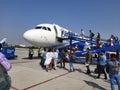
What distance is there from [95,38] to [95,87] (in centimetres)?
1179

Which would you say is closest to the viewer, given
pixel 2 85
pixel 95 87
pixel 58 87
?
pixel 2 85

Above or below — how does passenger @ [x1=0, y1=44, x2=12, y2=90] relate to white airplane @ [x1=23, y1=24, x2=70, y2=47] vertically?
below

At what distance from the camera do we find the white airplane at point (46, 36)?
1738 centimetres

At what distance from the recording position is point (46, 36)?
18.5 meters

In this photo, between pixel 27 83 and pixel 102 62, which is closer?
pixel 27 83

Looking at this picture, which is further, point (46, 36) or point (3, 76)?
point (46, 36)

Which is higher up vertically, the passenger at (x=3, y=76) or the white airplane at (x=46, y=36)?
the white airplane at (x=46, y=36)

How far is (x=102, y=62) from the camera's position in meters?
10.6

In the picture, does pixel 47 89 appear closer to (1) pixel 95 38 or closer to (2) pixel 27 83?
(2) pixel 27 83

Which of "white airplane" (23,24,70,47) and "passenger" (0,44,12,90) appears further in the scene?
"white airplane" (23,24,70,47)

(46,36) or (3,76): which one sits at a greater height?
(46,36)

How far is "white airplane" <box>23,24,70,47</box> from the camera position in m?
17.4

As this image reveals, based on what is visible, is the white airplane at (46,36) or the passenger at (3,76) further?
the white airplane at (46,36)

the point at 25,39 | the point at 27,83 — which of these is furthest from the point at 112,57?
the point at 25,39
